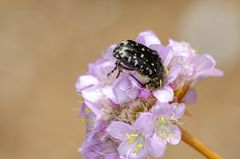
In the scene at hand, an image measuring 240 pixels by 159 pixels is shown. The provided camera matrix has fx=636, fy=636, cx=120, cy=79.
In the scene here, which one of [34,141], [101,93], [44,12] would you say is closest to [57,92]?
[34,141]

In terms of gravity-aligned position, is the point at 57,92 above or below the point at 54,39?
below

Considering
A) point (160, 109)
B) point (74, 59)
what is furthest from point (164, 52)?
point (74, 59)

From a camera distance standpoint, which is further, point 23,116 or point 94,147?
point 23,116

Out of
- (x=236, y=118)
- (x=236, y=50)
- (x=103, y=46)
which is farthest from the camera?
(x=103, y=46)

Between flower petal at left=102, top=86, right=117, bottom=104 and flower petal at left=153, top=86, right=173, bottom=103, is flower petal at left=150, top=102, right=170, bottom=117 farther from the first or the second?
flower petal at left=102, top=86, right=117, bottom=104

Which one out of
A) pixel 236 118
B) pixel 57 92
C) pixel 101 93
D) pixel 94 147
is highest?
pixel 101 93

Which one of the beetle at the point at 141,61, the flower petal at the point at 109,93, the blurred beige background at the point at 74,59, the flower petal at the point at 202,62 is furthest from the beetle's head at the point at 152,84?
the blurred beige background at the point at 74,59

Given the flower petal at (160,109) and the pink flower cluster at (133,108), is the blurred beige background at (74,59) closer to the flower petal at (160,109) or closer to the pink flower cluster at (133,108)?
the pink flower cluster at (133,108)

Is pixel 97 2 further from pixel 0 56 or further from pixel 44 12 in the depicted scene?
pixel 0 56
